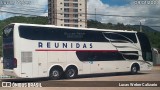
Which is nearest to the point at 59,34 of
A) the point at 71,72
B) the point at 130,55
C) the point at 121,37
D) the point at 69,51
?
the point at 69,51

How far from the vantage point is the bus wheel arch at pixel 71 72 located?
1889cm

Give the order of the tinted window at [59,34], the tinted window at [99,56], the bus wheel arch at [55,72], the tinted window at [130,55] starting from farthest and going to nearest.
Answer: the tinted window at [130,55] < the tinted window at [99,56] < the bus wheel arch at [55,72] < the tinted window at [59,34]

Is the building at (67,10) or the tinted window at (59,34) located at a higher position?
the building at (67,10)

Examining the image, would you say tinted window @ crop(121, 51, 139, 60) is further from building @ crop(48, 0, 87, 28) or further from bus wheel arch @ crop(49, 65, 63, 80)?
building @ crop(48, 0, 87, 28)

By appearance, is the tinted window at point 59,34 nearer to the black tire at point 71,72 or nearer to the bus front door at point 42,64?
the bus front door at point 42,64

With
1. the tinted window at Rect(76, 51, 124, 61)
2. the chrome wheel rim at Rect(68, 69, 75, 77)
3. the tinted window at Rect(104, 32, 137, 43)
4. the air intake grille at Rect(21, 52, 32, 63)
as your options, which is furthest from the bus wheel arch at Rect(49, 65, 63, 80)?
the tinted window at Rect(104, 32, 137, 43)

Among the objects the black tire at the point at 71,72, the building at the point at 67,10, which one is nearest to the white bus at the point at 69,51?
the black tire at the point at 71,72

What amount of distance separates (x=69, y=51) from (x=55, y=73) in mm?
1354

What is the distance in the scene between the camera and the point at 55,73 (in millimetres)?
18531

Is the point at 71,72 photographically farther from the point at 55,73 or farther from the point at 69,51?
the point at 69,51

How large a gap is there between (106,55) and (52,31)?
3.73 meters

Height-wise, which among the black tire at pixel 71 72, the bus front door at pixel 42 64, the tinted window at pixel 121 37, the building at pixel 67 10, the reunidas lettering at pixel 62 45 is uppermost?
the building at pixel 67 10

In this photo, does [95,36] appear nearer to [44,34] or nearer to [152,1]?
[44,34]

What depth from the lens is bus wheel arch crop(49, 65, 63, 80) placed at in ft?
60.2
